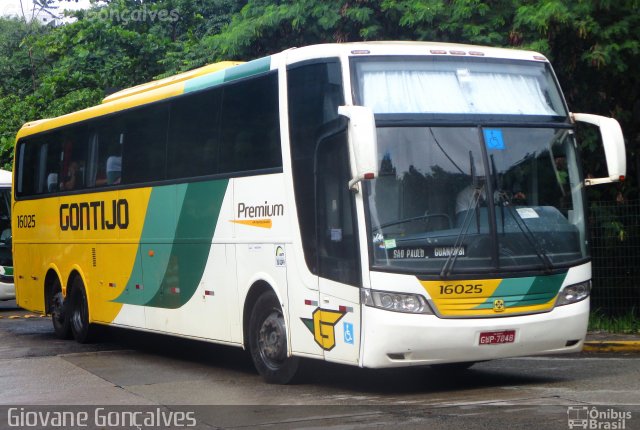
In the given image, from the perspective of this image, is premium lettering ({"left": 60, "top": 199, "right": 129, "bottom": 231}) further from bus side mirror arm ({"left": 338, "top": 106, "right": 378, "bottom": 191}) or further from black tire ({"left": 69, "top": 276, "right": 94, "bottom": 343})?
bus side mirror arm ({"left": 338, "top": 106, "right": 378, "bottom": 191})

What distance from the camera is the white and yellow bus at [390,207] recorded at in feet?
32.3

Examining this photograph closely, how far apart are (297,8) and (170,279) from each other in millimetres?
Result: 6461

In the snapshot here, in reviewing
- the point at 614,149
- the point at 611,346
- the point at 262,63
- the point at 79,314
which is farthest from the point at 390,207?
the point at 79,314

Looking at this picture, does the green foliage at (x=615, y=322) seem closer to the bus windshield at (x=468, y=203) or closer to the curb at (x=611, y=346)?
the curb at (x=611, y=346)

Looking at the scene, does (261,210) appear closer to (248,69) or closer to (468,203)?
(248,69)

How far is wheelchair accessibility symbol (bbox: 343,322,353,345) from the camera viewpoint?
10.0 m

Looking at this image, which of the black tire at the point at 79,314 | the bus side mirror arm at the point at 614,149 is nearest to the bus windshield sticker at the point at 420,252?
the bus side mirror arm at the point at 614,149

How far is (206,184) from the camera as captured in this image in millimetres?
12789

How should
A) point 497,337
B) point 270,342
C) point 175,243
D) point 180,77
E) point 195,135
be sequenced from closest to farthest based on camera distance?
point 497,337 → point 270,342 → point 195,135 → point 175,243 → point 180,77

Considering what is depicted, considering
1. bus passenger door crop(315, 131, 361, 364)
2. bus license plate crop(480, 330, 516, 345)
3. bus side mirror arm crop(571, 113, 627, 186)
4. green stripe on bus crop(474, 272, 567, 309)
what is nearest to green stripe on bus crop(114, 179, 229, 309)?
bus passenger door crop(315, 131, 361, 364)

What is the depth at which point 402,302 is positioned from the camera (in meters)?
9.77

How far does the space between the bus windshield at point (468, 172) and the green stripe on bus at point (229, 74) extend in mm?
1765

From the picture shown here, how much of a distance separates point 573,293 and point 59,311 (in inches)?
376

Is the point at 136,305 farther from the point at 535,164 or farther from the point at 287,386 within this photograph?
the point at 535,164
